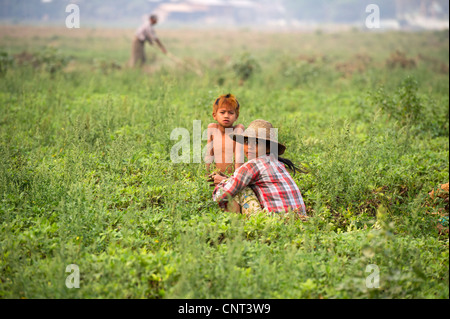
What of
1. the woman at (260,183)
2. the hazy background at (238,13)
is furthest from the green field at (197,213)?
the hazy background at (238,13)

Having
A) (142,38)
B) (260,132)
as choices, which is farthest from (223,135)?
(142,38)

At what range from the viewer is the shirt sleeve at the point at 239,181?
4191 millimetres

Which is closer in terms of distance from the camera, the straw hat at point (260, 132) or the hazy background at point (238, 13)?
the straw hat at point (260, 132)

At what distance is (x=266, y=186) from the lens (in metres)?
4.30

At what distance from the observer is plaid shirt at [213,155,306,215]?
13.8ft

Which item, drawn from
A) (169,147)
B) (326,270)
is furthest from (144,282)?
(169,147)

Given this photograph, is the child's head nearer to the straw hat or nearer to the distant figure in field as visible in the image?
the straw hat

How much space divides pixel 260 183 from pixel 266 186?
0.06 meters

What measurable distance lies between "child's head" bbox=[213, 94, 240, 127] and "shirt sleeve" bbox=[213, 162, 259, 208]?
116cm

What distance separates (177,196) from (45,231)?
127 cm

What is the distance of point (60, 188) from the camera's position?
14.8 ft

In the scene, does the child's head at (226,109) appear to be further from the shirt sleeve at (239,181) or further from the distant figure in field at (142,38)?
the distant figure in field at (142,38)

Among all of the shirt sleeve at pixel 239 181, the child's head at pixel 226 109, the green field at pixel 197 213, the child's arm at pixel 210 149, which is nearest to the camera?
the green field at pixel 197 213
